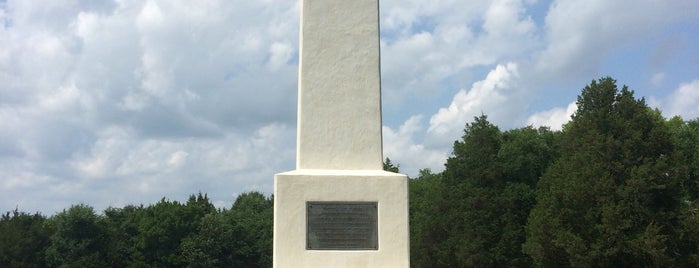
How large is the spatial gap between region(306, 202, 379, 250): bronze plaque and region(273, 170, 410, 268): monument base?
0.05 m

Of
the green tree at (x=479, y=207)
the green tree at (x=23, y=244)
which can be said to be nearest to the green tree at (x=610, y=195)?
the green tree at (x=479, y=207)

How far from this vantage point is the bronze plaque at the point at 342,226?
1073cm

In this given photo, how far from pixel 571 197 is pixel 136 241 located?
35.0 m

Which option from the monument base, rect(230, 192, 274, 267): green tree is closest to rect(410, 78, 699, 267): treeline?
the monument base

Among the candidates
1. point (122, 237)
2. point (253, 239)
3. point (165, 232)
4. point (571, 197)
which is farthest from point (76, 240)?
point (571, 197)

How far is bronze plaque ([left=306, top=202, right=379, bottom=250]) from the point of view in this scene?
10727 mm

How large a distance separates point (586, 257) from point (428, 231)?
9.92 m

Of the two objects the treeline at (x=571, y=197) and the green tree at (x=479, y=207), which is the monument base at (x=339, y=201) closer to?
the treeline at (x=571, y=197)

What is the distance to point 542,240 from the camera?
89.8 ft

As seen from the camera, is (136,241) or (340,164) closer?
(340,164)

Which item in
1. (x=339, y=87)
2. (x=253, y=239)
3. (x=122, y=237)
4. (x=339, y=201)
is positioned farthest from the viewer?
(x=253, y=239)

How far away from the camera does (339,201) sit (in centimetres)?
1078

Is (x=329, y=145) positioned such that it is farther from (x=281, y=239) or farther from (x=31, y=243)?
(x=31, y=243)

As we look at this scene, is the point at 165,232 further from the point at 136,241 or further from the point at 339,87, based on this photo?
the point at 339,87
